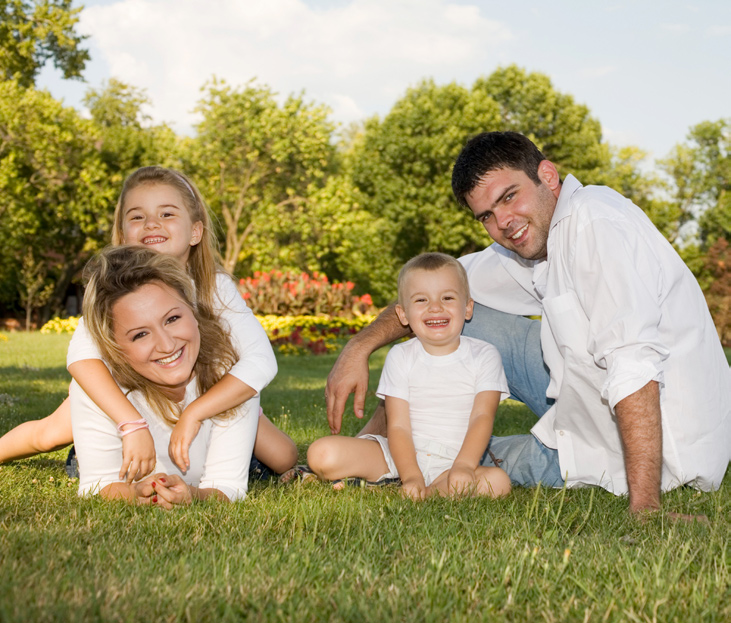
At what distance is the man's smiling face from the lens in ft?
12.6

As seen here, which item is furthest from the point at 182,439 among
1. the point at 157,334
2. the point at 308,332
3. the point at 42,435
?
the point at 308,332

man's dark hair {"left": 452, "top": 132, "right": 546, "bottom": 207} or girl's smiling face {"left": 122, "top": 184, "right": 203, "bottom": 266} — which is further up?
man's dark hair {"left": 452, "top": 132, "right": 546, "bottom": 207}

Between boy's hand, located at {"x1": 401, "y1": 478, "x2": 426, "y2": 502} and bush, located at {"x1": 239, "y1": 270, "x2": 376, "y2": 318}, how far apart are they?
14.1 m

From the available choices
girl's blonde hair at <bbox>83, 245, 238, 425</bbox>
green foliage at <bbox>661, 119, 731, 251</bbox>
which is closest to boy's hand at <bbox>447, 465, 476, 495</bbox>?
girl's blonde hair at <bbox>83, 245, 238, 425</bbox>

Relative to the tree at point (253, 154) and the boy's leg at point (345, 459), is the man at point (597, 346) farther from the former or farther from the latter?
the tree at point (253, 154)

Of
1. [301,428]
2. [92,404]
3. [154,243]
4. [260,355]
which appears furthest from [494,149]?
[301,428]

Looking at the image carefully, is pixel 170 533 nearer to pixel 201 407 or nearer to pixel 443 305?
pixel 201 407

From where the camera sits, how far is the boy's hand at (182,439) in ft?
10.7

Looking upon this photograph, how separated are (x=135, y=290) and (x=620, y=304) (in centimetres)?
222

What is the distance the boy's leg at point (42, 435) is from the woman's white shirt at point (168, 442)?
0.42m

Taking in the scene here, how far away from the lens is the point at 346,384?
13.4 feet

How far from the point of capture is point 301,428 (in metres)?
5.55

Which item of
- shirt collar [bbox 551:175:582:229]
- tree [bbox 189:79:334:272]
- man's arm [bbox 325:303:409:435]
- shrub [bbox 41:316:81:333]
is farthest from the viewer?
tree [bbox 189:79:334:272]

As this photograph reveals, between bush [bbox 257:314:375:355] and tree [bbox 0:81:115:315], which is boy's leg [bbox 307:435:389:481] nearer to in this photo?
bush [bbox 257:314:375:355]
